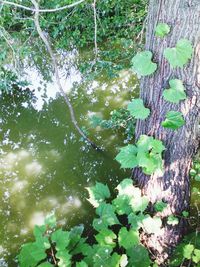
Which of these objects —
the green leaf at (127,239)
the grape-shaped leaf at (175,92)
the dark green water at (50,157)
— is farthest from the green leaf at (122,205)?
Result: the dark green water at (50,157)

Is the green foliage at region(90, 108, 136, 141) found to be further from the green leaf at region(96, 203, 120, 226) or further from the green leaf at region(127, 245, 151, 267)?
the green leaf at region(127, 245, 151, 267)

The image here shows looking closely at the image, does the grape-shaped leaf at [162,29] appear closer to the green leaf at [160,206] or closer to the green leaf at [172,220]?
the green leaf at [160,206]

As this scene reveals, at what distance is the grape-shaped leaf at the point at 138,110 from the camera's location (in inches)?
81.8

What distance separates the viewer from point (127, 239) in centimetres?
216

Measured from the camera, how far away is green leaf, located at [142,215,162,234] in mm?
2232

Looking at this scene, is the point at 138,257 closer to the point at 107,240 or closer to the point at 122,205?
the point at 107,240

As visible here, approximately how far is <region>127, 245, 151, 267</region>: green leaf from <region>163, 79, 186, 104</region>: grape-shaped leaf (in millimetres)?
1023

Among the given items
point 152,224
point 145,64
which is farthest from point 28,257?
point 145,64

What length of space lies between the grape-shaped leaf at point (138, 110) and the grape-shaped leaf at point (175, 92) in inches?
7.4

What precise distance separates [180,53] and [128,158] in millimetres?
734

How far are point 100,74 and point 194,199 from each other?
3023 millimetres

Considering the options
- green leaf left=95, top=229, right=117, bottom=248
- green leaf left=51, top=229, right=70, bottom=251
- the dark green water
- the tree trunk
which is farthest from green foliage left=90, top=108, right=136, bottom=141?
green leaf left=51, top=229, right=70, bottom=251

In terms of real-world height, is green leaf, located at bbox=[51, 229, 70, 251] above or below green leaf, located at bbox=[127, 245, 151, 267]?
above

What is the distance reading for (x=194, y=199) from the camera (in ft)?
9.82
